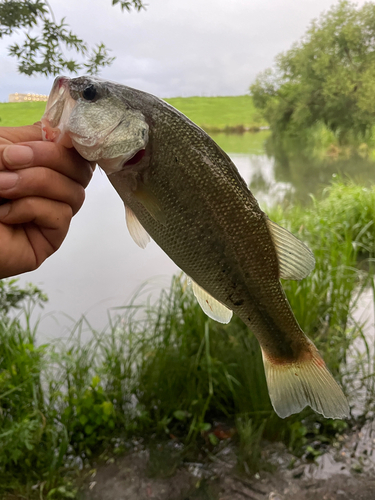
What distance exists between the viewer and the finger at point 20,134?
2.07 feet

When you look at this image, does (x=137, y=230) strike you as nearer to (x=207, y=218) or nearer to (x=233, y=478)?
(x=207, y=218)

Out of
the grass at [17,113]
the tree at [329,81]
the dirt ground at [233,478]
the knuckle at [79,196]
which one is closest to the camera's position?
the knuckle at [79,196]

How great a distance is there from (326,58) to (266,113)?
4.45 feet

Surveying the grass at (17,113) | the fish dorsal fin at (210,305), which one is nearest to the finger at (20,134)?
the fish dorsal fin at (210,305)

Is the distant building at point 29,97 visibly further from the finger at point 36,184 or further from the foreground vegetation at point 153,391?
Result: the foreground vegetation at point 153,391

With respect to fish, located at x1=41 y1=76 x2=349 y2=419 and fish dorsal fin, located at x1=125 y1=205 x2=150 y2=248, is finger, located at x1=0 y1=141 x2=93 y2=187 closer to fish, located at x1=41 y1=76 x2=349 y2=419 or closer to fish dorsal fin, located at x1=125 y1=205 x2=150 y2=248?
fish, located at x1=41 y1=76 x2=349 y2=419

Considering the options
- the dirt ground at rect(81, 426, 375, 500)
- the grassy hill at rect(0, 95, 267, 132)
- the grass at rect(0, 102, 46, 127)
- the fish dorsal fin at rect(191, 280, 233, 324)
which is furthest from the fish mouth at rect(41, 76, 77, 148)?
the dirt ground at rect(81, 426, 375, 500)

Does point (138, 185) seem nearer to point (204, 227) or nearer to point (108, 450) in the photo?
point (204, 227)

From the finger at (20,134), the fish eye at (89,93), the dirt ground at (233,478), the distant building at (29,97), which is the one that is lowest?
the dirt ground at (233,478)

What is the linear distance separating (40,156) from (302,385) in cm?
65

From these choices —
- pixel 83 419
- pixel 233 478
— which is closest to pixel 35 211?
pixel 83 419

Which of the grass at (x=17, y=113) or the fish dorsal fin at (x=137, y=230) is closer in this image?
the fish dorsal fin at (x=137, y=230)

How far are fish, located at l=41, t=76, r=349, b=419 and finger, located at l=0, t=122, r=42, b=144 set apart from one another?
0.08 m

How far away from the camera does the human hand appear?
0.58 m
